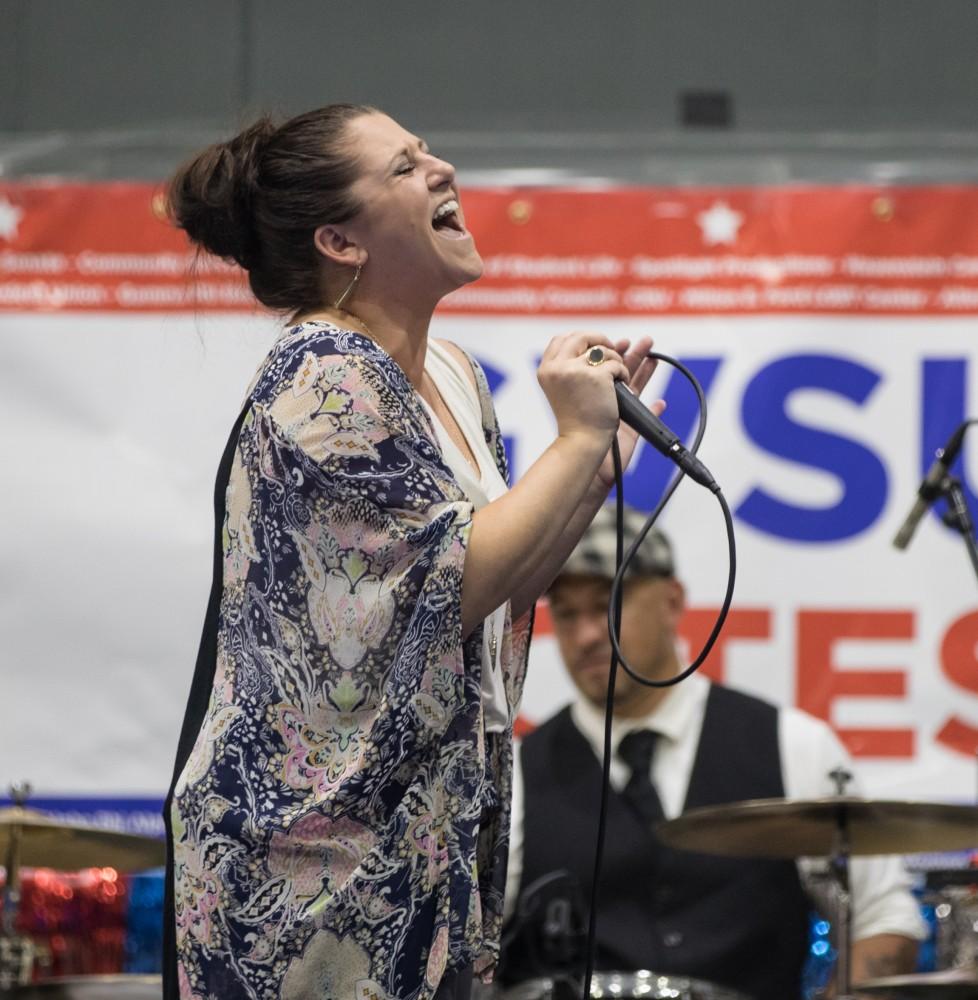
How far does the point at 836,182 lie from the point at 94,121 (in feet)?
5.55

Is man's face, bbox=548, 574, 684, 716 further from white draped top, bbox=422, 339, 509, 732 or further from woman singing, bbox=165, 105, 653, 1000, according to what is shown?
woman singing, bbox=165, 105, 653, 1000

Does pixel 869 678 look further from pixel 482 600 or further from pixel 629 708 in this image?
pixel 482 600

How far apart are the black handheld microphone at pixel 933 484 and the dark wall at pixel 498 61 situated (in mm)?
1290

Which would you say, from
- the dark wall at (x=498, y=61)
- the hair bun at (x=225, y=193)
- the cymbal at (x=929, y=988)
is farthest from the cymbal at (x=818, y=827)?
the dark wall at (x=498, y=61)

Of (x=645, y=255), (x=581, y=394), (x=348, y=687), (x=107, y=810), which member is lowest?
(x=348, y=687)

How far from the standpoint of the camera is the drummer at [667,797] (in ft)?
10.6

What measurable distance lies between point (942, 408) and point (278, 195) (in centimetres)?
227

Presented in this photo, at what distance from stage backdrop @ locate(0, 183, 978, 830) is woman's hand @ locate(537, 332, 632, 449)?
2.11 metres

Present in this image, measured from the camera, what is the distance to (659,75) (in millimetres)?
3838

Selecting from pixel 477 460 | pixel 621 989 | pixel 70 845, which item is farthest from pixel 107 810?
pixel 477 460

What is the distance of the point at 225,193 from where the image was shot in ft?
5.44

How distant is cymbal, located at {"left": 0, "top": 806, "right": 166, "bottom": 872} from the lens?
9.75ft

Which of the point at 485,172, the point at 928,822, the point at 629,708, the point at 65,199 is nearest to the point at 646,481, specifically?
the point at 629,708

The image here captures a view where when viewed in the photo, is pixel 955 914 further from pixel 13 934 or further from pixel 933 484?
pixel 13 934
